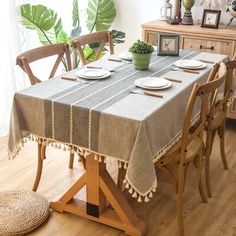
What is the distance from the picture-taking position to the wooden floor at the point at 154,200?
225cm

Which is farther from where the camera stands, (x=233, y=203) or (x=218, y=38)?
(x=218, y=38)

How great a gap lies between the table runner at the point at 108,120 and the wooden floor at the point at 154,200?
45cm

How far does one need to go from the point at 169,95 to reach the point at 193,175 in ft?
3.12

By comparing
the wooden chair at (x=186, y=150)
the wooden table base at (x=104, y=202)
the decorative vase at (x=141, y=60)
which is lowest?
the wooden table base at (x=104, y=202)

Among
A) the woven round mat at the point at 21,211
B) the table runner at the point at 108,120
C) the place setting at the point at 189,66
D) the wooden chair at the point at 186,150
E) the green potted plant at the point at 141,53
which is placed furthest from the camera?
the place setting at the point at 189,66

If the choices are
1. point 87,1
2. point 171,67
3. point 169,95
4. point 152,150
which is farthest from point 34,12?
point 152,150

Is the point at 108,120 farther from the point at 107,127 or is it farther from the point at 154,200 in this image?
the point at 154,200

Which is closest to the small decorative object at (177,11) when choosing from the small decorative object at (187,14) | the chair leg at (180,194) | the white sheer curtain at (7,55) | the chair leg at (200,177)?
the small decorative object at (187,14)

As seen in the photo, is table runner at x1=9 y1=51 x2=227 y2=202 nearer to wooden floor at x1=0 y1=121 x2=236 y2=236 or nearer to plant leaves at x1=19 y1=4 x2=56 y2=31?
wooden floor at x1=0 y1=121 x2=236 y2=236

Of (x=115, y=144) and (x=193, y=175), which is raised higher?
(x=115, y=144)

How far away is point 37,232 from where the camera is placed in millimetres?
2219

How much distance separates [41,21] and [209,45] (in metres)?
1.48

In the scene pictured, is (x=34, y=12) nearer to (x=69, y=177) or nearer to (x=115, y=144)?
(x=69, y=177)

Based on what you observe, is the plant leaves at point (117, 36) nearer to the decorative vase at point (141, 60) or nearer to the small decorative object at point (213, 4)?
the small decorative object at point (213, 4)
